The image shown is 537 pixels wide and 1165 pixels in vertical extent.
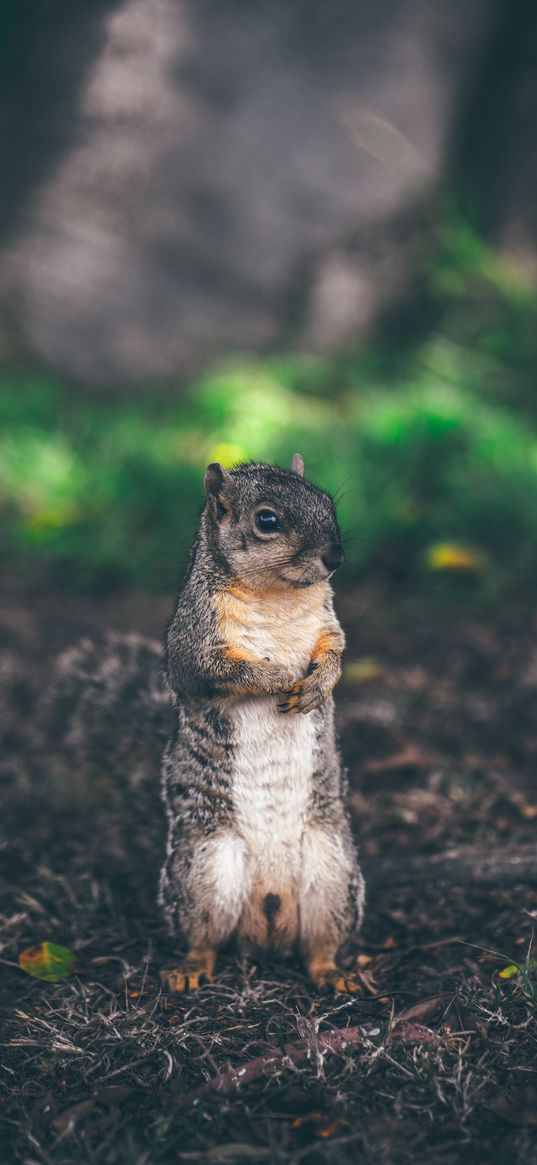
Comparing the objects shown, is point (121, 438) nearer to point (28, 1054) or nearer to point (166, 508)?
point (166, 508)

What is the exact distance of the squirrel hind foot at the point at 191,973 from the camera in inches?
94.6

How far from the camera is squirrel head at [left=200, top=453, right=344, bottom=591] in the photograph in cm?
232

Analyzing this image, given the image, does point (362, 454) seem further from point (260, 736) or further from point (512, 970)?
point (512, 970)

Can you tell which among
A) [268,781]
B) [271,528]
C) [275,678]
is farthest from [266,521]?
[268,781]

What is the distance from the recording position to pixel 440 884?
2838 millimetres

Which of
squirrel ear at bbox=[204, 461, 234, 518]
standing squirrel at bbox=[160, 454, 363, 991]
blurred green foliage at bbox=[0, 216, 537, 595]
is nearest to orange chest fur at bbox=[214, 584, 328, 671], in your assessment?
standing squirrel at bbox=[160, 454, 363, 991]

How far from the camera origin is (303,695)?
2307 mm

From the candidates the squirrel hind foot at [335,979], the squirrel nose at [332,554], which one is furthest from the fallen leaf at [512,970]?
the squirrel nose at [332,554]

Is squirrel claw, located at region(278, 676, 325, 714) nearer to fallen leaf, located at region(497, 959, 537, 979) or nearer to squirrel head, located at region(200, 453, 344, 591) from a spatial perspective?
squirrel head, located at region(200, 453, 344, 591)

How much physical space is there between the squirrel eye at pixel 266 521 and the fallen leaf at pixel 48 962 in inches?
49.5

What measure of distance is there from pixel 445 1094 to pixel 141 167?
23.7 feet

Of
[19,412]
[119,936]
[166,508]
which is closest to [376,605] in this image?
[166,508]

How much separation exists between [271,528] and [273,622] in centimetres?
23

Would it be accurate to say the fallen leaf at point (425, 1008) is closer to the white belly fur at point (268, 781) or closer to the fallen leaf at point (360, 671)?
the white belly fur at point (268, 781)
